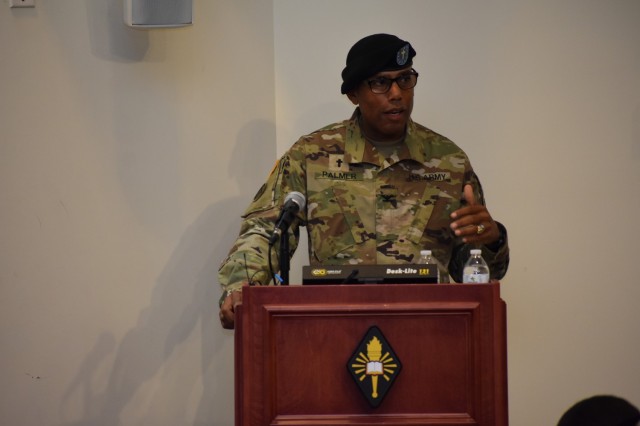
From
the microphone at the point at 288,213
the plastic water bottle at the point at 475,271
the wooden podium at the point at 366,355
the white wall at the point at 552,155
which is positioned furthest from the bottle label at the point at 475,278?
the white wall at the point at 552,155

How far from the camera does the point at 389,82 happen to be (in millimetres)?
3447

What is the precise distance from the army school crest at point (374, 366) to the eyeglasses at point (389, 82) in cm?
128

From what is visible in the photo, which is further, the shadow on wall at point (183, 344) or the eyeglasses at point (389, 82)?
the shadow on wall at point (183, 344)

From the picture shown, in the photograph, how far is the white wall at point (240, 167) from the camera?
3.67m

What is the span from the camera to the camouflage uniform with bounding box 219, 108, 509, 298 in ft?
11.5

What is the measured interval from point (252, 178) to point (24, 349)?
1246 mm

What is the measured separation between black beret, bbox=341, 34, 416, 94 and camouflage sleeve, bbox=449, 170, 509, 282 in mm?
523

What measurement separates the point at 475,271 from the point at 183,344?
5.24 feet

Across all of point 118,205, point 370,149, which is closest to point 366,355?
point 370,149

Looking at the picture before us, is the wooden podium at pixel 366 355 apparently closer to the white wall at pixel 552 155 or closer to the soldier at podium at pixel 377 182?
→ the soldier at podium at pixel 377 182

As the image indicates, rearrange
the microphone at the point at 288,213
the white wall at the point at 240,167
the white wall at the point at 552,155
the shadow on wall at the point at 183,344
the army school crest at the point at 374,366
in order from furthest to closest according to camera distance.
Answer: the white wall at the point at 552,155 < the shadow on wall at the point at 183,344 < the white wall at the point at 240,167 < the microphone at the point at 288,213 < the army school crest at the point at 374,366

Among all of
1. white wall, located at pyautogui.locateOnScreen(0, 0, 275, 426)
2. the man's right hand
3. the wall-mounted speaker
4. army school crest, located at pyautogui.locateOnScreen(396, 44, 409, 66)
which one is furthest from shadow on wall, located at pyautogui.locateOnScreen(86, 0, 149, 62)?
the man's right hand

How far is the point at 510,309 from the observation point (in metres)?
4.23

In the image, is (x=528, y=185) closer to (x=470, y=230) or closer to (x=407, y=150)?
(x=407, y=150)
